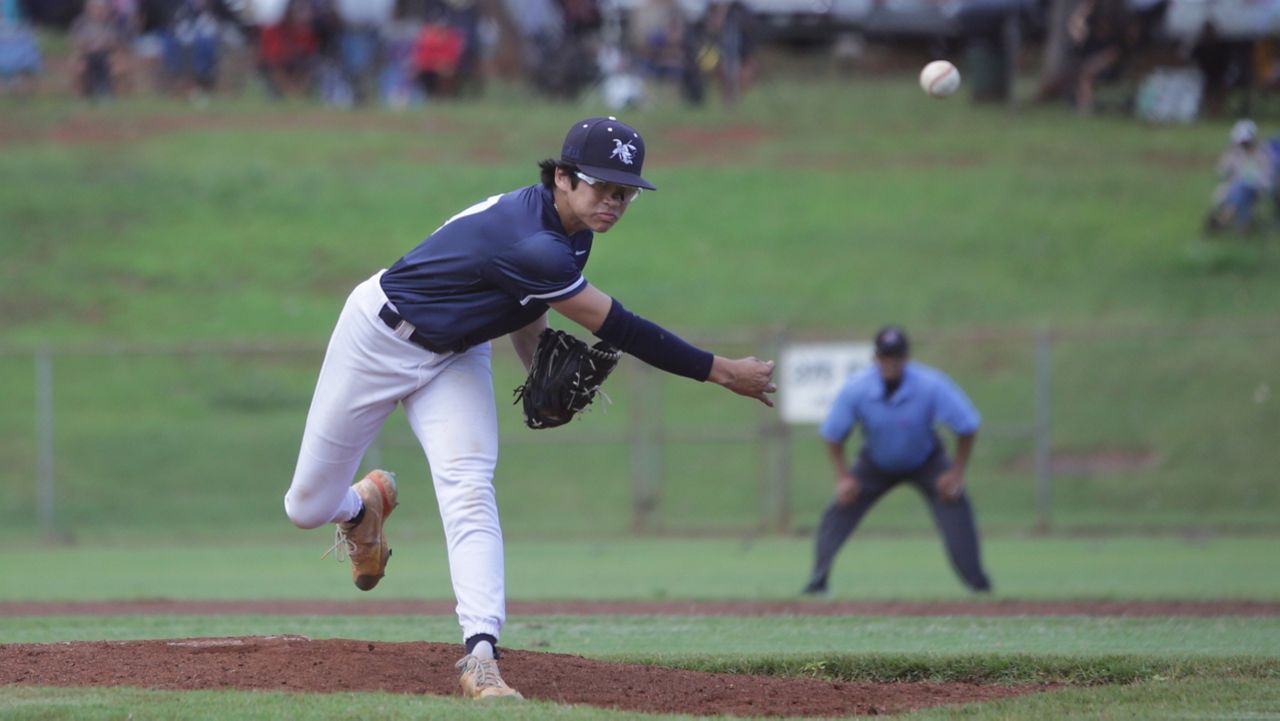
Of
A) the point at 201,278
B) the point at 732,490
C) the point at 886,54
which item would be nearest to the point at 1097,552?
the point at 732,490

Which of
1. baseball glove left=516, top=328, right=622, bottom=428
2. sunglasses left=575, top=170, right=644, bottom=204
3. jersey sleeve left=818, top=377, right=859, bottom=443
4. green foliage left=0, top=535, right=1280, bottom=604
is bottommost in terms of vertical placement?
green foliage left=0, top=535, right=1280, bottom=604

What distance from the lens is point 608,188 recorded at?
6.41 metres

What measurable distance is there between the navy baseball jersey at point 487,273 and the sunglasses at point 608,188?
223 millimetres

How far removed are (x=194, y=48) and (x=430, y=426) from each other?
92.7 ft

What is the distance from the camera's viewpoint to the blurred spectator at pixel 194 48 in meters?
32.5

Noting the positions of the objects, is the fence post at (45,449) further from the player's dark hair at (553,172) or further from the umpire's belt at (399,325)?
the player's dark hair at (553,172)

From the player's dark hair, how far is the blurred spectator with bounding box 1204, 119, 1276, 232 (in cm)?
1956

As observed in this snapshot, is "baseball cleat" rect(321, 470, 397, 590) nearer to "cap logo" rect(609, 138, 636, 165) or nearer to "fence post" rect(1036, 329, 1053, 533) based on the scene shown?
"cap logo" rect(609, 138, 636, 165)

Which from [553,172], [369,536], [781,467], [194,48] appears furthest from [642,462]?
[194,48]

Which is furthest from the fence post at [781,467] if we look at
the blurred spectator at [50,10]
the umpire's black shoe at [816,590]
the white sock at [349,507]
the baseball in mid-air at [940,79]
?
the blurred spectator at [50,10]

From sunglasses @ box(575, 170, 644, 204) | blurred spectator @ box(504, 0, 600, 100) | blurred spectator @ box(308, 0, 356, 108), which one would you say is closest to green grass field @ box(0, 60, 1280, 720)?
blurred spectator @ box(308, 0, 356, 108)

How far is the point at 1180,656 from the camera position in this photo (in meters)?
7.59

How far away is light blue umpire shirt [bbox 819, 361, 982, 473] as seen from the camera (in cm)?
1215

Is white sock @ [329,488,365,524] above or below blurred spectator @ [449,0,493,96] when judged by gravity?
below
